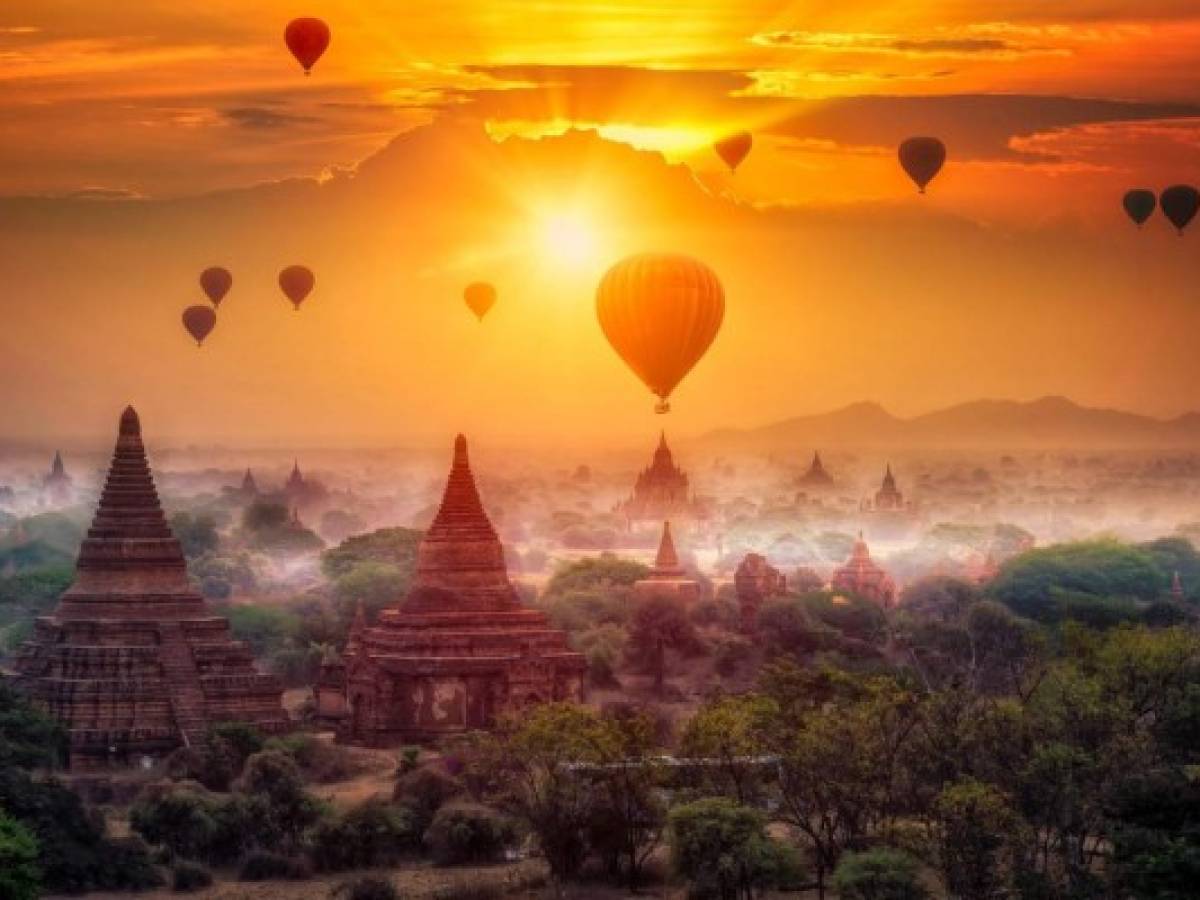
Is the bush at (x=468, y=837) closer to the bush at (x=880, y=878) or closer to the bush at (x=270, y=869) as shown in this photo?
the bush at (x=270, y=869)

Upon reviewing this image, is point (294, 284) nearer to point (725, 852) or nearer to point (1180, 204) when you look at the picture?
point (1180, 204)

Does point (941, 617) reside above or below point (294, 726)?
above

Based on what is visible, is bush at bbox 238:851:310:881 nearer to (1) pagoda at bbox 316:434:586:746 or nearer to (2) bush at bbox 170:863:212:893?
(2) bush at bbox 170:863:212:893

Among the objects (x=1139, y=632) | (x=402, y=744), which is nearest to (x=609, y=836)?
(x=1139, y=632)

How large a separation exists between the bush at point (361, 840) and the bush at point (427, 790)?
6.10 feet

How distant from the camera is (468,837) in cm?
5841

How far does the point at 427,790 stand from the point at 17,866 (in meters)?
15.2

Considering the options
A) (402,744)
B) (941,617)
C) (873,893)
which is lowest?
(873,893)

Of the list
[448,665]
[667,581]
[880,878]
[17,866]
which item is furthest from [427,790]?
[667,581]

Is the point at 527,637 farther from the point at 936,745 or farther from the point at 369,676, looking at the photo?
the point at 936,745

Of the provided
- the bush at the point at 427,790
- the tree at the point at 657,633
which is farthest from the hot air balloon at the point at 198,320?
the bush at the point at 427,790

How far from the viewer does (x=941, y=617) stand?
348ft

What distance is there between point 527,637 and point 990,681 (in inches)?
543

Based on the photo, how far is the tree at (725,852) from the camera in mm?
51969
